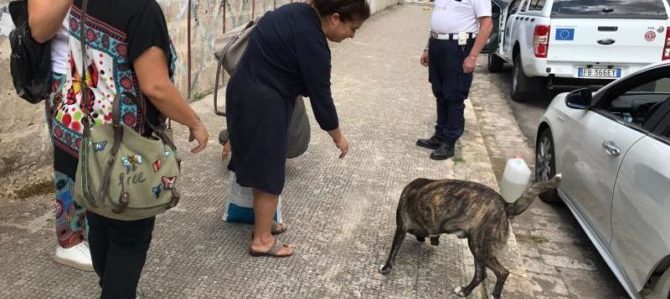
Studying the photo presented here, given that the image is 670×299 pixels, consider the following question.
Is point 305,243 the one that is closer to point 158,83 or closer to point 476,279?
point 476,279

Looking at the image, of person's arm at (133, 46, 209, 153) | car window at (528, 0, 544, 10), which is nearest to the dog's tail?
person's arm at (133, 46, 209, 153)

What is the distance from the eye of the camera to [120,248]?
2.26 meters

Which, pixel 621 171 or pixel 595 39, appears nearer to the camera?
pixel 621 171

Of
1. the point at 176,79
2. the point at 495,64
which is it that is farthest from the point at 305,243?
the point at 495,64

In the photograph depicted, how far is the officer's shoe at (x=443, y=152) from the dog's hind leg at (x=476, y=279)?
234 centimetres

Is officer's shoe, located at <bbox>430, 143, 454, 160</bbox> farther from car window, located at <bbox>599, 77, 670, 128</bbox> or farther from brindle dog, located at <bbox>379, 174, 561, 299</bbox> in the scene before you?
brindle dog, located at <bbox>379, 174, 561, 299</bbox>

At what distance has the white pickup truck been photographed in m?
7.43

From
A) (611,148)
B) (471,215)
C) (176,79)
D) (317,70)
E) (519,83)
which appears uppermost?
(317,70)

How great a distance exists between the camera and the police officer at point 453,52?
5.04 m

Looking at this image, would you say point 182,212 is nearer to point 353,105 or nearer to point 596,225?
point 596,225

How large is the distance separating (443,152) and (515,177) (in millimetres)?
1723

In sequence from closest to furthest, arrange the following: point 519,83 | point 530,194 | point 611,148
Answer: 1. point 530,194
2. point 611,148
3. point 519,83

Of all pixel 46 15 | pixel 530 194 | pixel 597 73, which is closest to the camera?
pixel 46 15

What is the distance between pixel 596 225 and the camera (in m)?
3.67
